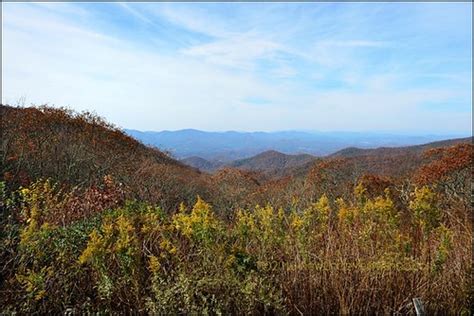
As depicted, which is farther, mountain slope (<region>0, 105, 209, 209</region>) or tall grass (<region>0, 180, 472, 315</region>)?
mountain slope (<region>0, 105, 209, 209</region>)

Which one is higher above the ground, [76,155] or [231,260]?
[76,155]

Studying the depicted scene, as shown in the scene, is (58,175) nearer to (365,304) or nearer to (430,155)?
(365,304)

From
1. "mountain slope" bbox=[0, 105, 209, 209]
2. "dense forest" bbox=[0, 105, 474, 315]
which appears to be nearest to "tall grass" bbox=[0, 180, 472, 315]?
"dense forest" bbox=[0, 105, 474, 315]

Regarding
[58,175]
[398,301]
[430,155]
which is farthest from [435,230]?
[430,155]

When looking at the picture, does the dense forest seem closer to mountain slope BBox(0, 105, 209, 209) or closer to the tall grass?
the tall grass

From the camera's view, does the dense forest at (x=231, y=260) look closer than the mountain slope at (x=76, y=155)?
Yes

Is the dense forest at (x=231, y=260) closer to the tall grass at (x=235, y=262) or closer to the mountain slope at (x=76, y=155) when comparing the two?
the tall grass at (x=235, y=262)

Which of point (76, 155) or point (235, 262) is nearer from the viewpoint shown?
point (235, 262)

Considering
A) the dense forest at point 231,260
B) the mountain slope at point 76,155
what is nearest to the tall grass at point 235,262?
the dense forest at point 231,260

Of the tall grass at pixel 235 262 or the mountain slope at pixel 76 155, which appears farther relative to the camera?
the mountain slope at pixel 76 155

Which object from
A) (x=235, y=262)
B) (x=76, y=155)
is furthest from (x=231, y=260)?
(x=76, y=155)

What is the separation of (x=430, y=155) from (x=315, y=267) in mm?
17569

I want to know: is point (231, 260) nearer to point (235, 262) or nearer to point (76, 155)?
point (235, 262)

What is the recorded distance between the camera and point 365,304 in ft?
11.6
